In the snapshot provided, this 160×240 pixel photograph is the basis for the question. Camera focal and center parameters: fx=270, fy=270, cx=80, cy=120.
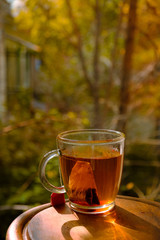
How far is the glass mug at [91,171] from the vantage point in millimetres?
772

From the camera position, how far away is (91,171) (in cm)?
78

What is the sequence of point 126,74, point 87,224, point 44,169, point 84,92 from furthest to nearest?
1. point 84,92
2. point 126,74
3. point 44,169
4. point 87,224

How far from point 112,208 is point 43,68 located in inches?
157

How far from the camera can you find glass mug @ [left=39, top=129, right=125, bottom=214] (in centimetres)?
77

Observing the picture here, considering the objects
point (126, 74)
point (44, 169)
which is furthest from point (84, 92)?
point (44, 169)

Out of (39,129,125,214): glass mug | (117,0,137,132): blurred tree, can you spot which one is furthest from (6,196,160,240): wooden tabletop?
(117,0,137,132): blurred tree

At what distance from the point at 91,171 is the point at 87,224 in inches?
5.6

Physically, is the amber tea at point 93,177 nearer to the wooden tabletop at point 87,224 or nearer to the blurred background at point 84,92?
the wooden tabletop at point 87,224

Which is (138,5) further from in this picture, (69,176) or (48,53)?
(69,176)

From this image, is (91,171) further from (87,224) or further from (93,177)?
(87,224)

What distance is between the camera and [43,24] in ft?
10.3

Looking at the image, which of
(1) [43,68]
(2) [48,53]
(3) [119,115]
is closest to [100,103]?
(3) [119,115]

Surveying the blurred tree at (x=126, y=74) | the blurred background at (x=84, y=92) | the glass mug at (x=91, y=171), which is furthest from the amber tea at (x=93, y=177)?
the blurred tree at (x=126, y=74)

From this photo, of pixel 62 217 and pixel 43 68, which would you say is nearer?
pixel 62 217
